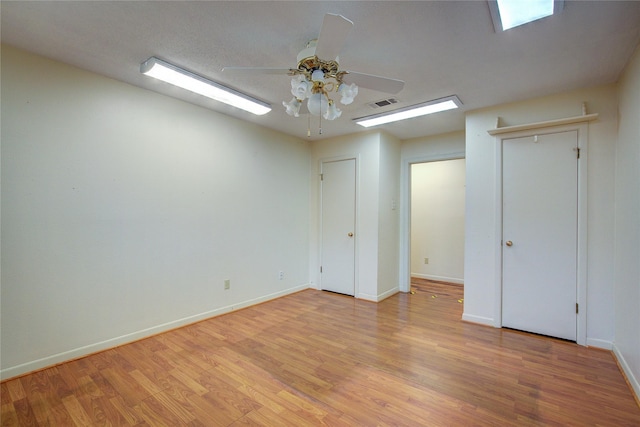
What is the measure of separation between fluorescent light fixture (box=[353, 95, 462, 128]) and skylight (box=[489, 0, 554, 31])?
3.67ft

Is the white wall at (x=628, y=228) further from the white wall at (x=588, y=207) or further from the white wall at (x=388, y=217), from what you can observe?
the white wall at (x=388, y=217)

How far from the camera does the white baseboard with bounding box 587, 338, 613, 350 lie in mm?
2650

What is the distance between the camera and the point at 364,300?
4.22 meters

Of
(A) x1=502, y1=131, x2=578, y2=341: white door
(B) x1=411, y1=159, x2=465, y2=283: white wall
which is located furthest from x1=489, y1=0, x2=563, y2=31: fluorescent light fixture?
(B) x1=411, y1=159, x2=465, y2=283: white wall

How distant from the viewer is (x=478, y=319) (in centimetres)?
330

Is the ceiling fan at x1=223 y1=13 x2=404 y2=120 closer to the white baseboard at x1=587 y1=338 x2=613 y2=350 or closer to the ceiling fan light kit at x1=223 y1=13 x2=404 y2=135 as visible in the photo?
the ceiling fan light kit at x1=223 y1=13 x2=404 y2=135

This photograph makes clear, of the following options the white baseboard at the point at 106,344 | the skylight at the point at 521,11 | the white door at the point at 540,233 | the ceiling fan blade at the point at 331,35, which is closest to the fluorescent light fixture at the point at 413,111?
the white door at the point at 540,233

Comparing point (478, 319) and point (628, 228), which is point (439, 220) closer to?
point (478, 319)

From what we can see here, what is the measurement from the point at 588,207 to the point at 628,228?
21.0 inches

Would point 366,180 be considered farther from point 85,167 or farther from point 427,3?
point 85,167

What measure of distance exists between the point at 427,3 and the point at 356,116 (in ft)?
6.24

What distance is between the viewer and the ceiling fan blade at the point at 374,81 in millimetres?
1849

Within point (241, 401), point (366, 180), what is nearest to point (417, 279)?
point (366, 180)

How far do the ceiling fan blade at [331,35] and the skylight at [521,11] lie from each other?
37.7 inches
